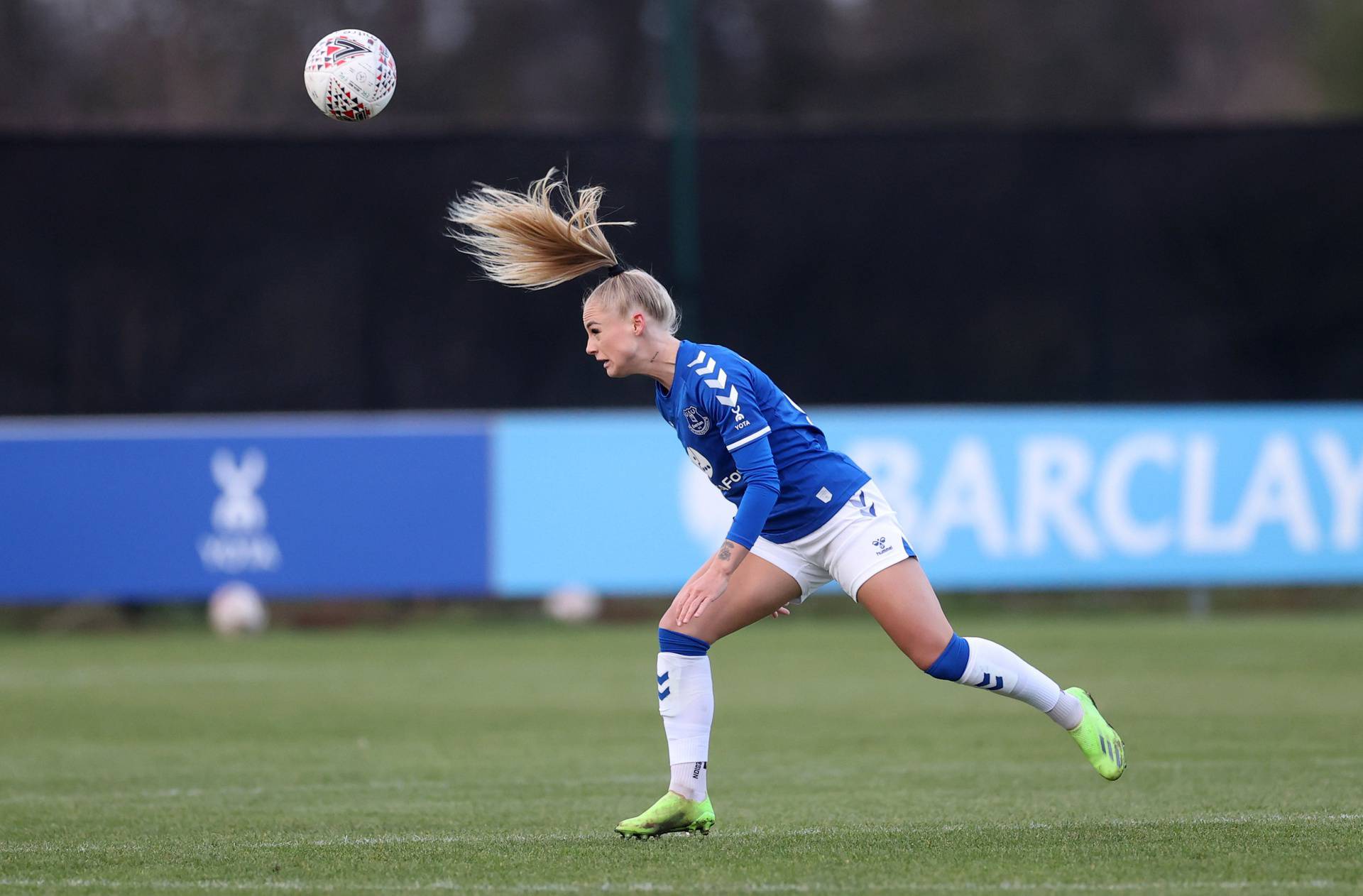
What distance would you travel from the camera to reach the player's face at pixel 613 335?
21.2ft

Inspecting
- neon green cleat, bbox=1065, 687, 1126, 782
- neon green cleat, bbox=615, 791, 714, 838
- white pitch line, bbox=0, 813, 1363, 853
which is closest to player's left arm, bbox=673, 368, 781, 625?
neon green cleat, bbox=615, 791, 714, 838

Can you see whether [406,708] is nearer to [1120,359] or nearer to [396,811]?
[396,811]

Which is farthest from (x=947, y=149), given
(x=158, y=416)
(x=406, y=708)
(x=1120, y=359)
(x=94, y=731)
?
(x=94, y=731)

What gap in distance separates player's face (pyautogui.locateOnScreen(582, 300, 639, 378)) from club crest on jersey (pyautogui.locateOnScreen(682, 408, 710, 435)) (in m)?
0.26

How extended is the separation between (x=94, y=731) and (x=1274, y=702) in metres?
Answer: 6.92

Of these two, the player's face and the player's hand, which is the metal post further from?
the player's hand

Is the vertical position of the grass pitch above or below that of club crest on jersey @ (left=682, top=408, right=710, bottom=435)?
below

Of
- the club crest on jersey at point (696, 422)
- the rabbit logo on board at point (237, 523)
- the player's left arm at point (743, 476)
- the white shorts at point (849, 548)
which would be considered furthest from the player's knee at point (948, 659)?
the rabbit logo on board at point (237, 523)

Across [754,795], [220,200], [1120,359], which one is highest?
[220,200]

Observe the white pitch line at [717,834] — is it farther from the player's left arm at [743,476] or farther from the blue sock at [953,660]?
the player's left arm at [743,476]

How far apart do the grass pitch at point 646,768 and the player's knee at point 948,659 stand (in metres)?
0.59

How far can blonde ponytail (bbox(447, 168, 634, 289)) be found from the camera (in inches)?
259

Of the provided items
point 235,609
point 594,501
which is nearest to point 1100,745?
point 594,501

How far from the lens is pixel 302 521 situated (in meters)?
15.8
